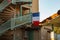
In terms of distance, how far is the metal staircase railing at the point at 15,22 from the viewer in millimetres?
23438

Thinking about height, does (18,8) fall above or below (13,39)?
above

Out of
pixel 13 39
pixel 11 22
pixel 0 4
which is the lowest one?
pixel 13 39

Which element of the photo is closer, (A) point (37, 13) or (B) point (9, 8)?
(A) point (37, 13)

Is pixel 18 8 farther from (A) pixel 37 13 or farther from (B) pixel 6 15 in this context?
(A) pixel 37 13

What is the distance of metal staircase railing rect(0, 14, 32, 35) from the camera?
23438mm

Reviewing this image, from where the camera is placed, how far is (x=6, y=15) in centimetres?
2523

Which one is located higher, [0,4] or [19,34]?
[0,4]

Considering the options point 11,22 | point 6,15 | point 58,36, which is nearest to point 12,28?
point 11,22

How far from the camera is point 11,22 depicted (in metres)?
23.6

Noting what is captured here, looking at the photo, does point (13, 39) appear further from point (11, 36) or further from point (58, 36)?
point (58, 36)

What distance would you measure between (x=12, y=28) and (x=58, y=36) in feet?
13.3

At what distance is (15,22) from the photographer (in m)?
23.7

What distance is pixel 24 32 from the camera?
83.7ft

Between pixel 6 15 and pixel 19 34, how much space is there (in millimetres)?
2160
